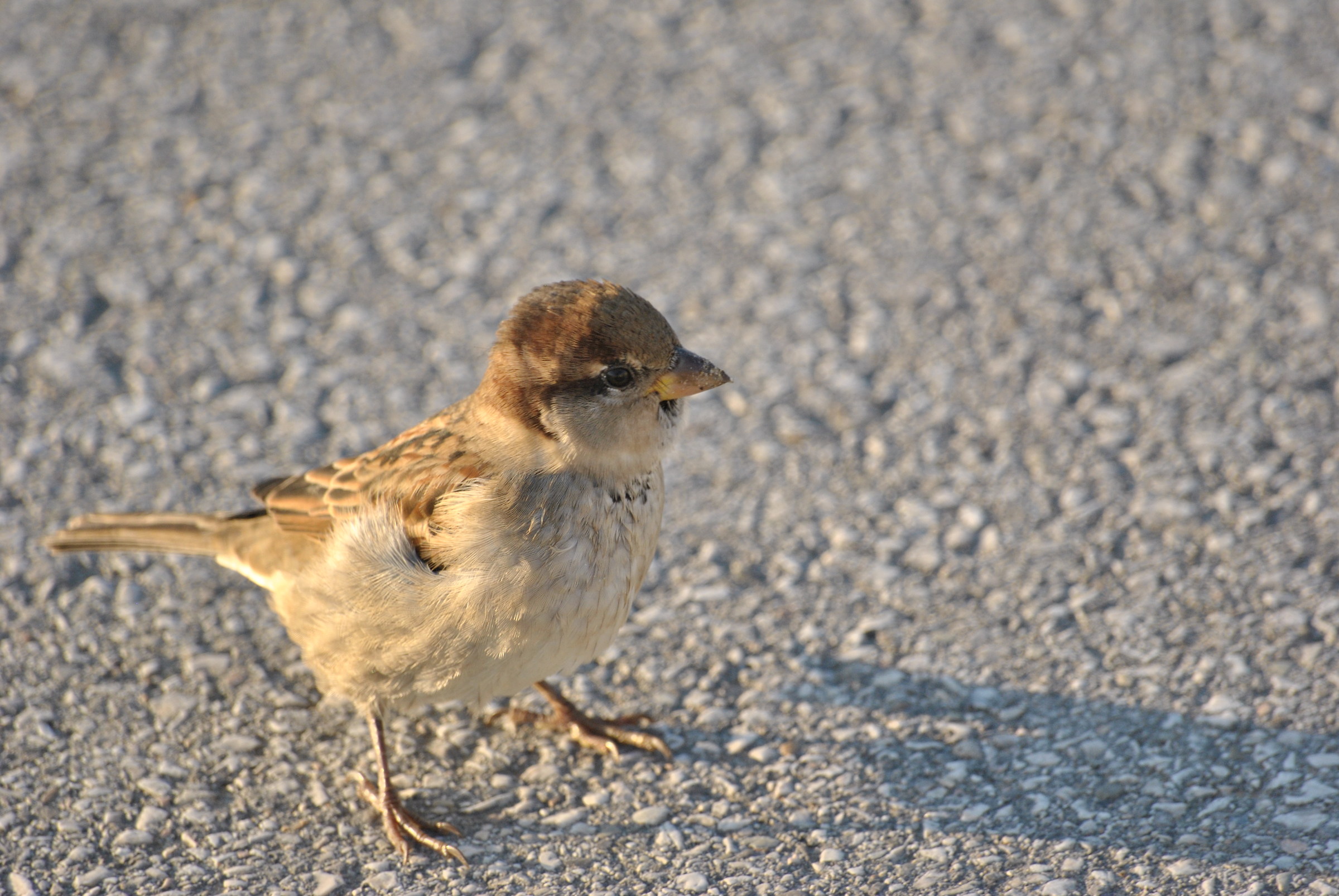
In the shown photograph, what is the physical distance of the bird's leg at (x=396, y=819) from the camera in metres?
3.16

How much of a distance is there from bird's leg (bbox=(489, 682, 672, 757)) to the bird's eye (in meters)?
0.81

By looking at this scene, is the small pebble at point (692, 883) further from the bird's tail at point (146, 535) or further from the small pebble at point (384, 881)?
the bird's tail at point (146, 535)

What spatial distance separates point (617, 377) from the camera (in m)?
3.12

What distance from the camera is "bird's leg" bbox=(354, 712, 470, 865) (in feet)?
10.4

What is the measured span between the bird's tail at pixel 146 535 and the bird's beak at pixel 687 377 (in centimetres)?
131

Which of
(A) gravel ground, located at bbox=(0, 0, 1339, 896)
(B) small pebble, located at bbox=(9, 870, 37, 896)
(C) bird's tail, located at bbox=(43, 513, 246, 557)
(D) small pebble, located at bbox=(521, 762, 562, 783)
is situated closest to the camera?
(B) small pebble, located at bbox=(9, 870, 37, 896)

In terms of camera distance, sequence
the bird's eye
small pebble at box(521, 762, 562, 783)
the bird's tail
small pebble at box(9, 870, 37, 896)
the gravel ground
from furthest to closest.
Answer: the bird's tail, small pebble at box(521, 762, 562, 783), the gravel ground, the bird's eye, small pebble at box(9, 870, 37, 896)

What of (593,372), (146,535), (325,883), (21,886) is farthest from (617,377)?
(21,886)

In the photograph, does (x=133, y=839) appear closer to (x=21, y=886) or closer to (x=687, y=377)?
(x=21, y=886)

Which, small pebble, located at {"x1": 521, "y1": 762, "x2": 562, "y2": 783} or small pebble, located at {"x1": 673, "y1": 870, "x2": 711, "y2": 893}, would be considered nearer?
small pebble, located at {"x1": 673, "y1": 870, "x2": 711, "y2": 893}

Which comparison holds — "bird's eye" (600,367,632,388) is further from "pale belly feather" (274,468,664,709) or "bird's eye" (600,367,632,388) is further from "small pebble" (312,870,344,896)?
"small pebble" (312,870,344,896)

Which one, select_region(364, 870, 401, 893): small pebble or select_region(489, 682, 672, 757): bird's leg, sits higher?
select_region(489, 682, 672, 757): bird's leg

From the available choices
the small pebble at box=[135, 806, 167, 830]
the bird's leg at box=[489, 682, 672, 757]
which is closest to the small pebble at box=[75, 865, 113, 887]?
the small pebble at box=[135, 806, 167, 830]

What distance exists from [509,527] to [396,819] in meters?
0.75
